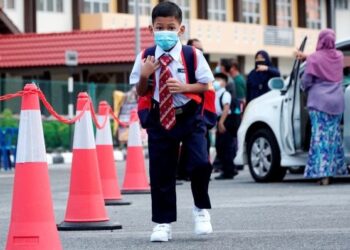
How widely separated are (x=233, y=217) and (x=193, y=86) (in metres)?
2.47

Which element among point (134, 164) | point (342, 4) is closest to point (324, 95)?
point (134, 164)

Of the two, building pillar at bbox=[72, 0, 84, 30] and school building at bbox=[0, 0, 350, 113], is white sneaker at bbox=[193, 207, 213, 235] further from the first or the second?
building pillar at bbox=[72, 0, 84, 30]

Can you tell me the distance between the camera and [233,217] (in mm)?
12016

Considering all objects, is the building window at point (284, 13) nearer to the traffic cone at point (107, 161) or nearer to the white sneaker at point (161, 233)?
the traffic cone at point (107, 161)

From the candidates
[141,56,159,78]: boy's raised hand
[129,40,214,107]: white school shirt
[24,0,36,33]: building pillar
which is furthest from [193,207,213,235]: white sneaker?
[24,0,36,33]: building pillar

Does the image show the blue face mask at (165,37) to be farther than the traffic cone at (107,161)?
No

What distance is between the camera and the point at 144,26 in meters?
49.0

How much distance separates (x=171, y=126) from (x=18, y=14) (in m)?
40.0

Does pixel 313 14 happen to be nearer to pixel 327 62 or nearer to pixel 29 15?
pixel 29 15

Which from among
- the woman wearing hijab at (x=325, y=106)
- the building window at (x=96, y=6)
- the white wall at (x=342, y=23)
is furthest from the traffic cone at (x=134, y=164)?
the white wall at (x=342, y=23)

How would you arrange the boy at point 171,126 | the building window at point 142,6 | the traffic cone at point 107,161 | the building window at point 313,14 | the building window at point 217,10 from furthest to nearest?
the building window at point 313,14
the building window at point 217,10
the building window at point 142,6
the traffic cone at point 107,161
the boy at point 171,126

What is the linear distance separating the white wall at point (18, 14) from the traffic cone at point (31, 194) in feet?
132

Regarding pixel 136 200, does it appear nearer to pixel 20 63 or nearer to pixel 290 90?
pixel 290 90

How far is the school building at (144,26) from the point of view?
1764 inches
